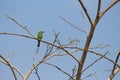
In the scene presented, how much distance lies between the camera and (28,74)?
849 cm

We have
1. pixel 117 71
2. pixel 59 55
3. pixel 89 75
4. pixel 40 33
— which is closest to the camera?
pixel 117 71

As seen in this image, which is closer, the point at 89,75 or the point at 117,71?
the point at 117,71

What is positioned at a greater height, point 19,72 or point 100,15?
point 19,72

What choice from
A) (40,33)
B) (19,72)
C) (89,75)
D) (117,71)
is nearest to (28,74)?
(19,72)

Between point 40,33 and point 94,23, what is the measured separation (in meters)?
4.92

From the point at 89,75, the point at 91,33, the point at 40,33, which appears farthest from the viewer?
the point at 40,33

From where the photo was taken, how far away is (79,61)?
2.16 m

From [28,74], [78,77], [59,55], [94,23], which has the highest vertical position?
[59,55]

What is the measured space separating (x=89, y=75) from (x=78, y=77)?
2.53 metres

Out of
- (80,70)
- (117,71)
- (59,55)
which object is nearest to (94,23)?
(80,70)

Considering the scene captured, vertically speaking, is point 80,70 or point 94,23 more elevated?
point 94,23

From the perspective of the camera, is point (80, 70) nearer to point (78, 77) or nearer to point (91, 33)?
point (78, 77)

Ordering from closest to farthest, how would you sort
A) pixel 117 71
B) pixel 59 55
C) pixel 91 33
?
pixel 91 33, pixel 117 71, pixel 59 55

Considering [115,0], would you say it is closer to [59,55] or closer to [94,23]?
[94,23]
